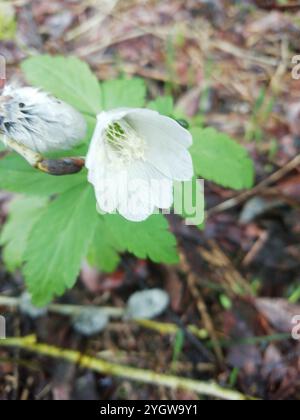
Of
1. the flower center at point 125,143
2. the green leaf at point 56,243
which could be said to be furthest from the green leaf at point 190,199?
the green leaf at point 56,243

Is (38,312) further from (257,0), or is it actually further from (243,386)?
(257,0)

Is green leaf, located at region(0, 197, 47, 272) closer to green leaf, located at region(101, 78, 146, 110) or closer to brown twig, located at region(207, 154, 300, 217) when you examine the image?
green leaf, located at region(101, 78, 146, 110)

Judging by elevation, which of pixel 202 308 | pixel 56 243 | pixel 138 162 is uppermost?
pixel 138 162

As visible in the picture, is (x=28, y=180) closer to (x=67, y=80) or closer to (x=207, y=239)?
(x=67, y=80)

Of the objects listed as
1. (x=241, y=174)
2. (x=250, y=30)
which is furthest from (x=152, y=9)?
(x=241, y=174)

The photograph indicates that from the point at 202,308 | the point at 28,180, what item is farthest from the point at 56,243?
the point at 202,308

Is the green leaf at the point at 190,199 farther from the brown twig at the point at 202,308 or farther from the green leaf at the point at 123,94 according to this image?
the brown twig at the point at 202,308
